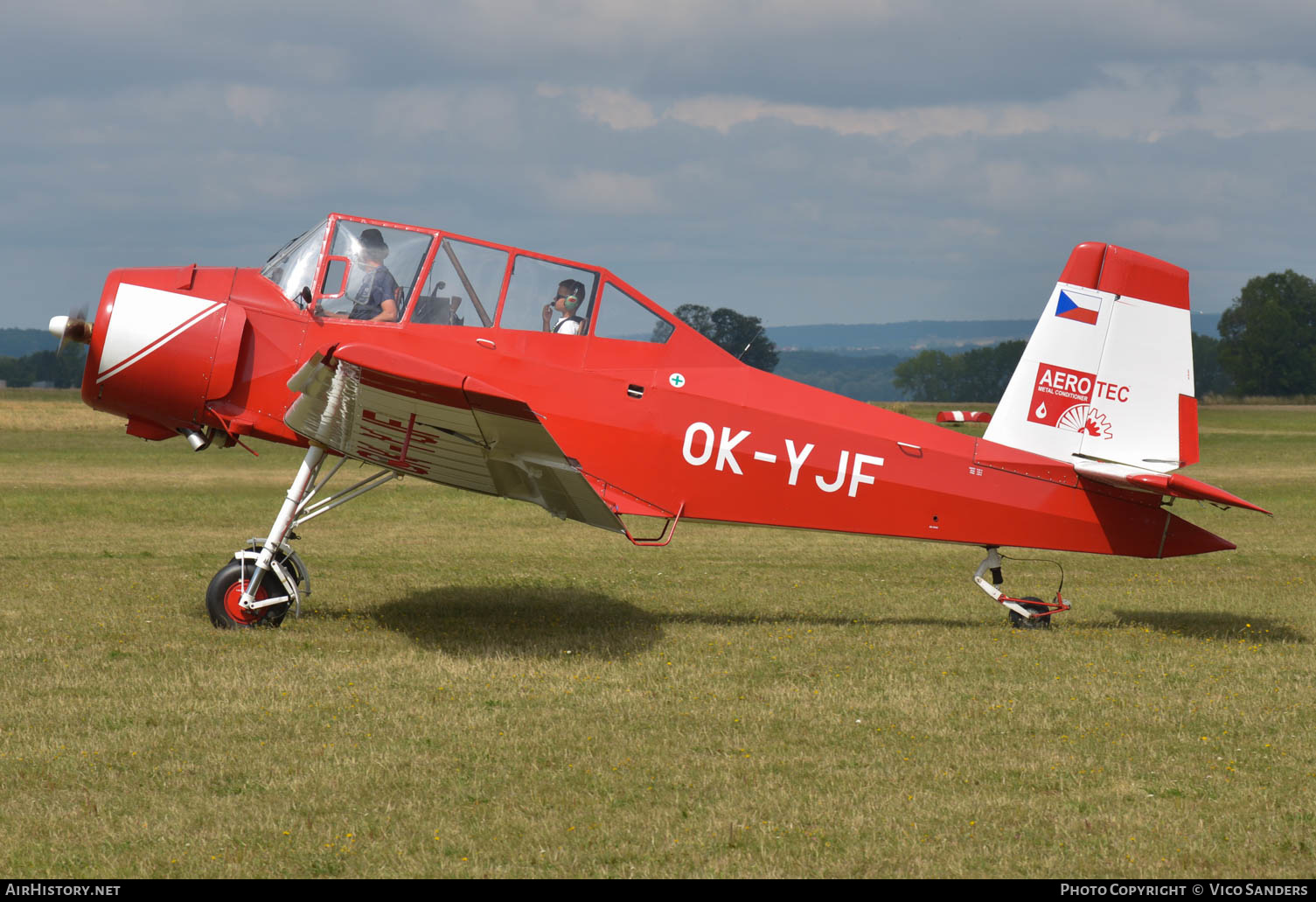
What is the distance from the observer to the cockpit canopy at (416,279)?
8305 mm

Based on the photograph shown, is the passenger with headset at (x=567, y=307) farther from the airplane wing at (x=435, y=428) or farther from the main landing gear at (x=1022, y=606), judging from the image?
the main landing gear at (x=1022, y=606)

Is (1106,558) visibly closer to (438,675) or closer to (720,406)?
(720,406)

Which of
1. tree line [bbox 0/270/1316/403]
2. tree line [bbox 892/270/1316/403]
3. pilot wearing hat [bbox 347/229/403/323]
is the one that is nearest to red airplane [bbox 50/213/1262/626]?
pilot wearing hat [bbox 347/229/403/323]

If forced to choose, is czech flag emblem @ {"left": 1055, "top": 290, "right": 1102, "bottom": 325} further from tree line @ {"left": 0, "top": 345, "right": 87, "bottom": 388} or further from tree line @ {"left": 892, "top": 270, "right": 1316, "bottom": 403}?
tree line @ {"left": 892, "top": 270, "right": 1316, "bottom": 403}

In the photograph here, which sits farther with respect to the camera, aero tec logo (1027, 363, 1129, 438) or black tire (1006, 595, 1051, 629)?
black tire (1006, 595, 1051, 629)

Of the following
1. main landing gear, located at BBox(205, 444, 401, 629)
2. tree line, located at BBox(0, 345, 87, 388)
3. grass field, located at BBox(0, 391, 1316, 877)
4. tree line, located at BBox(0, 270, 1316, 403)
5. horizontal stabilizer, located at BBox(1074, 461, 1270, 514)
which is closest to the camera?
grass field, located at BBox(0, 391, 1316, 877)

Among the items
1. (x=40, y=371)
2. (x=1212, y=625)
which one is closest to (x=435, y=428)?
(x=1212, y=625)

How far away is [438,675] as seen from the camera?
7.50 metres

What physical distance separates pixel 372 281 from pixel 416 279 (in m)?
0.33

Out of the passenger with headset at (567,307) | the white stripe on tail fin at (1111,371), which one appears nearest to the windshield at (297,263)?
the passenger with headset at (567,307)

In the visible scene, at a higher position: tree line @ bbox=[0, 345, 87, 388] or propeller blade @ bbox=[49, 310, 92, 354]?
propeller blade @ bbox=[49, 310, 92, 354]

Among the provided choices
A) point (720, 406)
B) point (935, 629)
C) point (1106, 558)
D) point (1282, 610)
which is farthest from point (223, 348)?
point (1106, 558)

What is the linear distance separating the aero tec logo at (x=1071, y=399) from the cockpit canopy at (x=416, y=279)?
12.3 ft

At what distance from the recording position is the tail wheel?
8516mm
